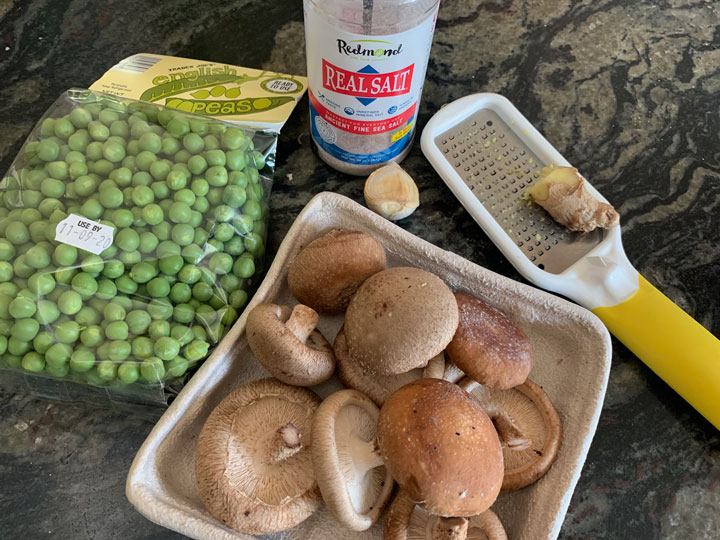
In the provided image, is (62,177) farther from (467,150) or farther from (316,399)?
(467,150)

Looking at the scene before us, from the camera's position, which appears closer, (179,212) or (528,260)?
(179,212)

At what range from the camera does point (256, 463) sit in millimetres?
687

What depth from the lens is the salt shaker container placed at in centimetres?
72

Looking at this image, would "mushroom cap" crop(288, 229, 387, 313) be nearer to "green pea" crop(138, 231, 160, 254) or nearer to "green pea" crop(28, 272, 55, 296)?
"green pea" crop(138, 231, 160, 254)

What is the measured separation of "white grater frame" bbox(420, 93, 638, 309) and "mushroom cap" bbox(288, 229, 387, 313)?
0.21 meters

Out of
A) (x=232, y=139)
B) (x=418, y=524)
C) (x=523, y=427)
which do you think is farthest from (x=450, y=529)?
(x=232, y=139)

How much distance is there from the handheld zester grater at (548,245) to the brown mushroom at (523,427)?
7.5 inches

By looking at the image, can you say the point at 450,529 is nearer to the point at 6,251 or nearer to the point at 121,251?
the point at 121,251

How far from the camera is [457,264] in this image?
2.58ft

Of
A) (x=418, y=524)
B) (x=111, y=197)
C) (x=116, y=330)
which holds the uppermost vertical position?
(x=111, y=197)

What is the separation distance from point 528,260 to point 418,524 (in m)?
0.43

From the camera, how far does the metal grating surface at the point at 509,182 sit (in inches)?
35.3

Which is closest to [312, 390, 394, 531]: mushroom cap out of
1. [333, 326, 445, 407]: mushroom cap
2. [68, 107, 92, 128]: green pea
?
[333, 326, 445, 407]: mushroom cap

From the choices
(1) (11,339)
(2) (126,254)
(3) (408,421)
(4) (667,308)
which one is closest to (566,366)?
(4) (667,308)
